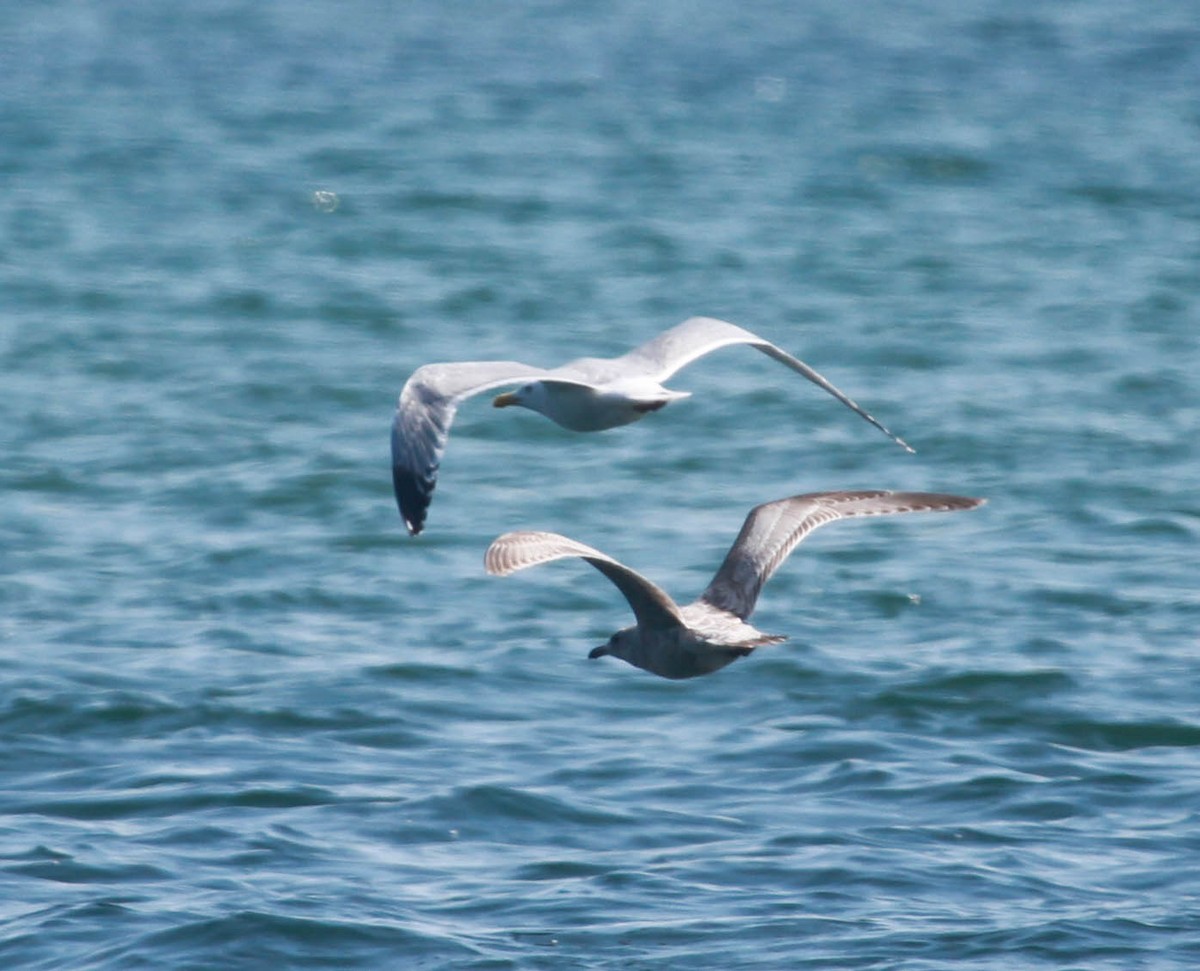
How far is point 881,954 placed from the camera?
26.9ft

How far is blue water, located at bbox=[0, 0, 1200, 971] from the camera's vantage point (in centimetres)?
879

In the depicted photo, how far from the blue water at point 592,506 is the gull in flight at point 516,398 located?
1815 mm

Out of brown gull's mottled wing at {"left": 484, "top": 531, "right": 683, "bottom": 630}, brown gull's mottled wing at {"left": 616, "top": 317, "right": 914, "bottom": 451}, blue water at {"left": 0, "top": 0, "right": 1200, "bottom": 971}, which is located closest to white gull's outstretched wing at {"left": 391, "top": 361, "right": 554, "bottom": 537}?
brown gull's mottled wing at {"left": 484, "top": 531, "right": 683, "bottom": 630}

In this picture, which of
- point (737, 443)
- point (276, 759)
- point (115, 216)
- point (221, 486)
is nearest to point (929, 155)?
point (115, 216)

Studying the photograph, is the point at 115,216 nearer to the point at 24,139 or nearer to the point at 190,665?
the point at 24,139

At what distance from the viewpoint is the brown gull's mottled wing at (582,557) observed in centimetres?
695

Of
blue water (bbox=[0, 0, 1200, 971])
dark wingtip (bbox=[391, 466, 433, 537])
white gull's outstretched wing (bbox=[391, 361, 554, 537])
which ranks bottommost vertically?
blue water (bbox=[0, 0, 1200, 971])

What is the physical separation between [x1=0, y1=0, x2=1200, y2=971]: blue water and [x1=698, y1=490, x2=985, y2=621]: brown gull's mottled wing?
128 centimetres

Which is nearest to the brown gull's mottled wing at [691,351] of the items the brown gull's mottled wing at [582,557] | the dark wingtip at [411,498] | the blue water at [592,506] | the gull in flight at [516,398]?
the gull in flight at [516,398]

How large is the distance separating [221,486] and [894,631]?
199 inches

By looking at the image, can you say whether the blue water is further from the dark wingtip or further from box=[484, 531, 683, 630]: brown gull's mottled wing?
the dark wingtip

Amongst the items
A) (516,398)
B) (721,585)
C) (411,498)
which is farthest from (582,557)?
(516,398)

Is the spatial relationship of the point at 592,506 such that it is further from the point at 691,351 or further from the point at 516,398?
the point at 516,398

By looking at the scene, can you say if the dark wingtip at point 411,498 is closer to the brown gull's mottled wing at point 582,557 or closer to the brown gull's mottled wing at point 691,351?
the brown gull's mottled wing at point 582,557
